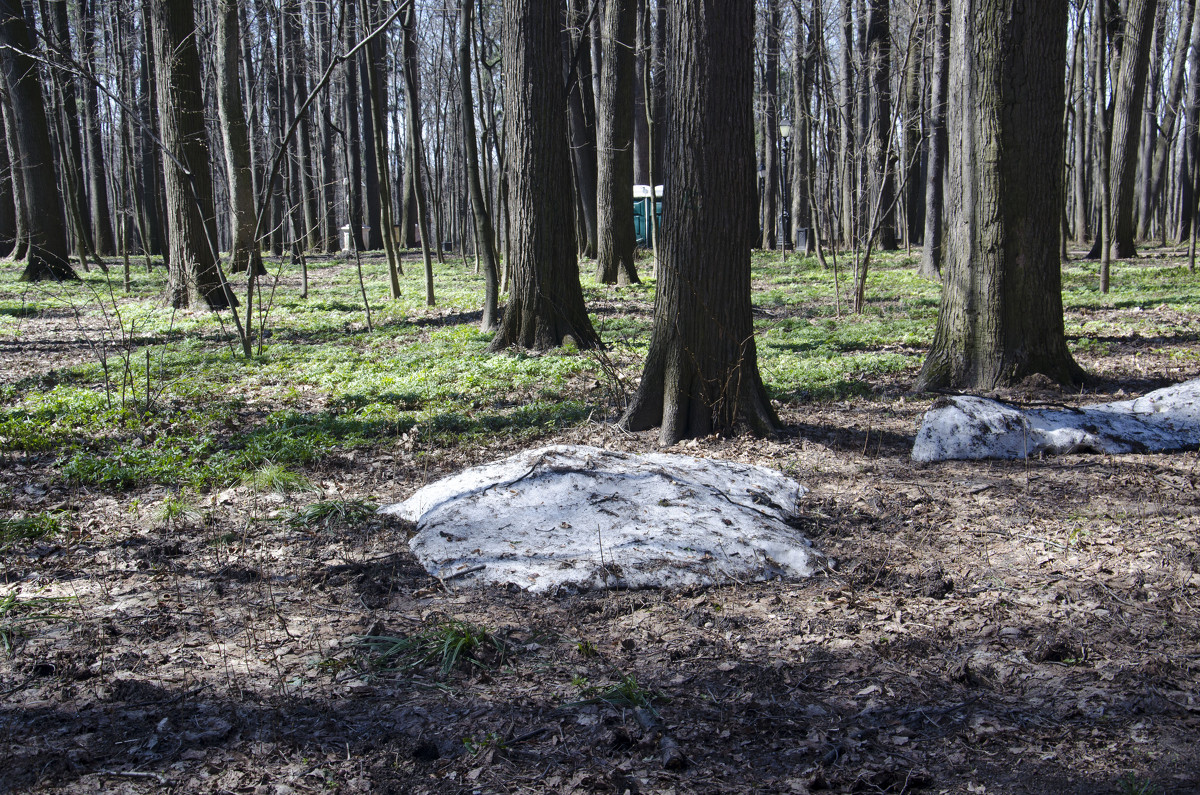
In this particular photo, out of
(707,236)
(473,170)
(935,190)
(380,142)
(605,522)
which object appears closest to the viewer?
(605,522)

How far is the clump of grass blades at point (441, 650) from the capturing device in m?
2.95

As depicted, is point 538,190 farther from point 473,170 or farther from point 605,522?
point 605,522

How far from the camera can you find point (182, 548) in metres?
4.20

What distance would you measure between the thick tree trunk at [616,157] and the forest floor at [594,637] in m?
8.42

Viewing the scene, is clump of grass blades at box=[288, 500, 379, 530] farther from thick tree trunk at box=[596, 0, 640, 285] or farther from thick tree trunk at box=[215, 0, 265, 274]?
thick tree trunk at box=[215, 0, 265, 274]

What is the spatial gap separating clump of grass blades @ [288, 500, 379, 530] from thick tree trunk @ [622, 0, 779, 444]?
220 cm

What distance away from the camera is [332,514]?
4570mm

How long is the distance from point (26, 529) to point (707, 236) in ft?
14.9

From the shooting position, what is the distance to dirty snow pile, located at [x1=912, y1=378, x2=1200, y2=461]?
4984 millimetres

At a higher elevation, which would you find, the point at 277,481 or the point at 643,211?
the point at 643,211

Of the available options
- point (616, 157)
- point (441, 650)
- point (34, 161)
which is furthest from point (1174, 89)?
point (34, 161)

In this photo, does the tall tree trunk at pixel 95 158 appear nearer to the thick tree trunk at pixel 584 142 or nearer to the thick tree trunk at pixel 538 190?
the thick tree trunk at pixel 584 142

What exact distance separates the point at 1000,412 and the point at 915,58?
14.1 meters

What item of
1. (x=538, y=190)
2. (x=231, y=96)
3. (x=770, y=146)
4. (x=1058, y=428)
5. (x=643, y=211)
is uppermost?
(x=770, y=146)
